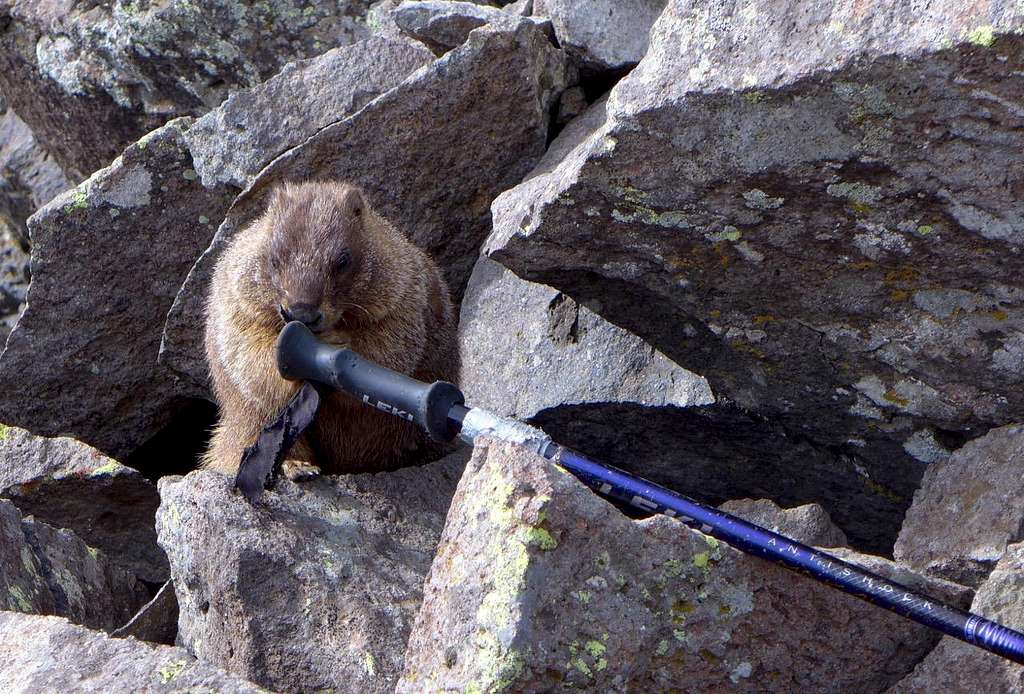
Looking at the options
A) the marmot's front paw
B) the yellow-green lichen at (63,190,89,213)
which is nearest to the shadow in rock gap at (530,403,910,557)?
the marmot's front paw

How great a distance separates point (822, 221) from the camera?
13.3 ft

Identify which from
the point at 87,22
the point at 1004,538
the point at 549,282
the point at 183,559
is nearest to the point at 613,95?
the point at 549,282

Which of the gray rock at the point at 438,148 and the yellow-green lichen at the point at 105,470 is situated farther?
the gray rock at the point at 438,148

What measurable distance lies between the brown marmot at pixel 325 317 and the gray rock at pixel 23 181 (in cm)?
313

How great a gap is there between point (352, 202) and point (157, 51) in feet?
7.83

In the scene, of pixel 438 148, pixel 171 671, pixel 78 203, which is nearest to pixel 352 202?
pixel 438 148

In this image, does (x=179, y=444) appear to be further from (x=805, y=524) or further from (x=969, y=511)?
(x=969, y=511)

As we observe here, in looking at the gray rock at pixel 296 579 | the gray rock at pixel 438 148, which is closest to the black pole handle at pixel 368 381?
the gray rock at pixel 296 579

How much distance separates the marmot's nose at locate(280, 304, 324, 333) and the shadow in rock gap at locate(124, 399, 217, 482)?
2016 mm

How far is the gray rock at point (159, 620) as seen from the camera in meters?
4.80

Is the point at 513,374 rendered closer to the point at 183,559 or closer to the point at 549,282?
the point at 549,282

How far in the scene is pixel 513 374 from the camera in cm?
573

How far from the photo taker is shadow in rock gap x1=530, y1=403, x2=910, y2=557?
193 inches

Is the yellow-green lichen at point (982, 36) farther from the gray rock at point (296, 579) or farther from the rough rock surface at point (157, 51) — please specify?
the rough rock surface at point (157, 51)
